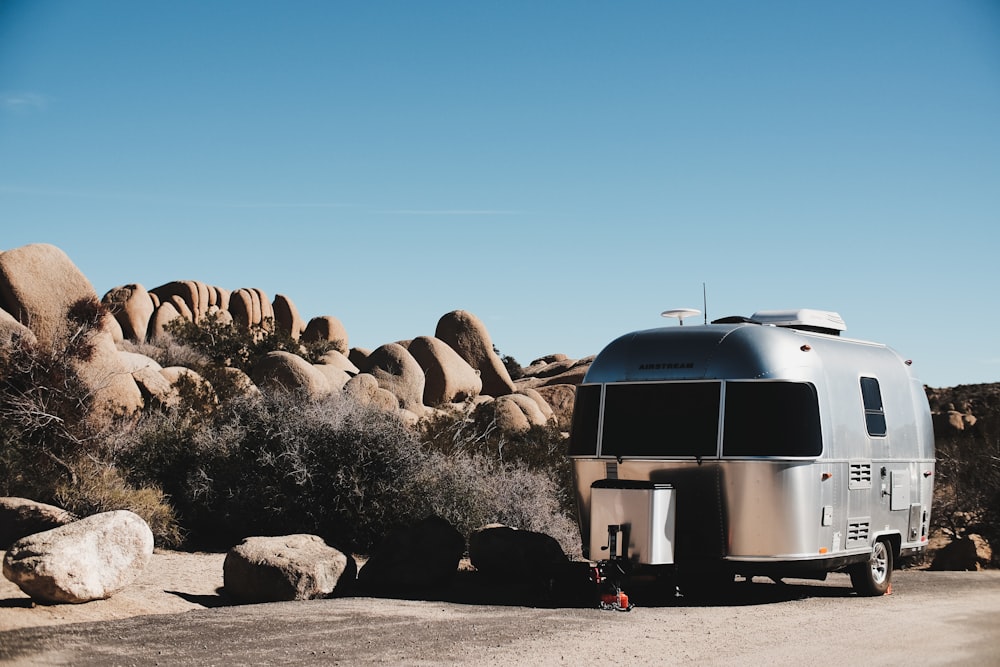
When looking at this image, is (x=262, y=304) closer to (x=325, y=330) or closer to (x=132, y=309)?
(x=325, y=330)

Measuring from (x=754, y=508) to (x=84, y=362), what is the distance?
1462 cm

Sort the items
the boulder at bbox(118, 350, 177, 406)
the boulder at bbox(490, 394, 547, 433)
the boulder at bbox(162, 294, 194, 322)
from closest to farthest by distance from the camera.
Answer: the boulder at bbox(118, 350, 177, 406) < the boulder at bbox(490, 394, 547, 433) < the boulder at bbox(162, 294, 194, 322)

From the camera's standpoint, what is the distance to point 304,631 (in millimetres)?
10703

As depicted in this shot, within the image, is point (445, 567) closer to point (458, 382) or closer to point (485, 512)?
point (485, 512)

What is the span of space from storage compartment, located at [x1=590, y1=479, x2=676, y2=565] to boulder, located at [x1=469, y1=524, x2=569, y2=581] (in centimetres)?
230

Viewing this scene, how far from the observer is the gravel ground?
948cm

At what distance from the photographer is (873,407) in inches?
540

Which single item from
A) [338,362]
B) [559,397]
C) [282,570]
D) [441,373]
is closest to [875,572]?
[282,570]

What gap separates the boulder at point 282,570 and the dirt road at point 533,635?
1.61 ft

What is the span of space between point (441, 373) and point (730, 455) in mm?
25936

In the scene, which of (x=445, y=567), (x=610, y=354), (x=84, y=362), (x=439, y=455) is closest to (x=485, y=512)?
(x=439, y=455)

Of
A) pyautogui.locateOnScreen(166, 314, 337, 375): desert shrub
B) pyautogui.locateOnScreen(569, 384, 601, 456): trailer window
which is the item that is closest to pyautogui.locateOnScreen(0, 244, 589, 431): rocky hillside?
pyautogui.locateOnScreen(166, 314, 337, 375): desert shrub

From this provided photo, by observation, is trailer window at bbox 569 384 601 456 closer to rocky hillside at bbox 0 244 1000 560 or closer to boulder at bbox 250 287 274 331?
rocky hillside at bbox 0 244 1000 560

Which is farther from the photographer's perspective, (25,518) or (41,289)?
(41,289)
